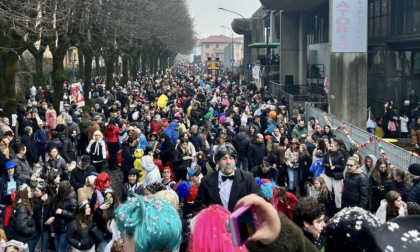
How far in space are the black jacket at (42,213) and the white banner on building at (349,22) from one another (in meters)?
19.9

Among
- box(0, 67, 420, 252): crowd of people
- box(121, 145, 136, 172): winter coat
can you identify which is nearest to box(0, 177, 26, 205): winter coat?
box(0, 67, 420, 252): crowd of people

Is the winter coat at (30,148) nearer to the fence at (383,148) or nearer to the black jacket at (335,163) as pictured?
the black jacket at (335,163)

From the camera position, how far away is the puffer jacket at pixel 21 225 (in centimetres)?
930

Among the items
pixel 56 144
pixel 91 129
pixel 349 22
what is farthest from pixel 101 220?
pixel 349 22

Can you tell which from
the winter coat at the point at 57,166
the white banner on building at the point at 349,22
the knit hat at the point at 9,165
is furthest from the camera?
the white banner on building at the point at 349,22

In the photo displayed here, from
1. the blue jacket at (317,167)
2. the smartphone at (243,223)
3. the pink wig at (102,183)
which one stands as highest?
the smartphone at (243,223)

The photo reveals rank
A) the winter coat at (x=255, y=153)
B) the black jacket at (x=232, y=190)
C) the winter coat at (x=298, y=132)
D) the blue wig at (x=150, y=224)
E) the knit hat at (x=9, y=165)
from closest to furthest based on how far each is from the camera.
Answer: the blue wig at (x=150, y=224)
the black jacket at (x=232, y=190)
the knit hat at (x=9, y=165)
the winter coat at (x=255, y=153)
the winter coat at (x=298, y=132)

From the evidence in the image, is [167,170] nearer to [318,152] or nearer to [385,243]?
[318,152]

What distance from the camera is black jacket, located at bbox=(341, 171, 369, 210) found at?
1033 cm

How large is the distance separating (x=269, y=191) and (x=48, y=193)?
3187 millimetres

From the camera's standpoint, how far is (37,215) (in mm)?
9805

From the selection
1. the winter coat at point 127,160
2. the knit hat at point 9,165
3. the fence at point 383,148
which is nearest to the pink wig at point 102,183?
the knit hat at point 9,165

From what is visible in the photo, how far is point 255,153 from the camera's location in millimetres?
15406

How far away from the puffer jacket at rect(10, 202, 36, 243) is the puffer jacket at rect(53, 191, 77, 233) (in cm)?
39
